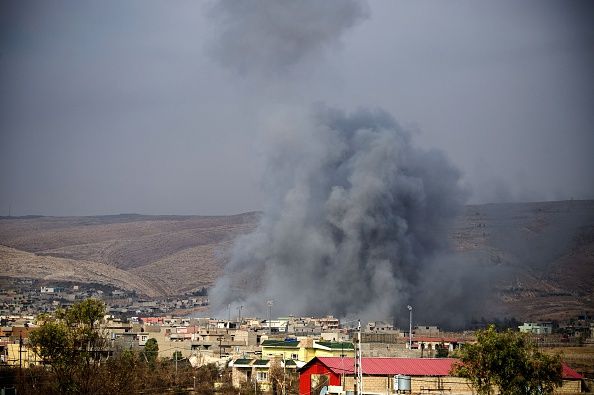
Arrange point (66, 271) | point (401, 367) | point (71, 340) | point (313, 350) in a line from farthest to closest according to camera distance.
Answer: point (66, 271), point (313, 350), point (401, 367), point (71, 340)

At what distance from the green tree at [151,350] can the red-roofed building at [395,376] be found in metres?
15.9

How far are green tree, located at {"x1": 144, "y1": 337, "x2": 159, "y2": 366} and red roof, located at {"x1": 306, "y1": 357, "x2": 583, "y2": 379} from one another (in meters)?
15.3

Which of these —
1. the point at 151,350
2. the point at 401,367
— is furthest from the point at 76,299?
the point at 401,367

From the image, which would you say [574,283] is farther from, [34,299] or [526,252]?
[34,299]

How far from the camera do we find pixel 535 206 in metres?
173

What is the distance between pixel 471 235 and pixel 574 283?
94.4 feet

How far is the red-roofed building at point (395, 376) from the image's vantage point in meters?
38.5

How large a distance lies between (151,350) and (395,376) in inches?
986

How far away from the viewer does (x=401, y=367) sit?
40000 mm

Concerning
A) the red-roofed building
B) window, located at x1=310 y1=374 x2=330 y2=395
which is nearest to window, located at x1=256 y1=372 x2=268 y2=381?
window, located at x1=310 y1=374 x2=330 y2=395

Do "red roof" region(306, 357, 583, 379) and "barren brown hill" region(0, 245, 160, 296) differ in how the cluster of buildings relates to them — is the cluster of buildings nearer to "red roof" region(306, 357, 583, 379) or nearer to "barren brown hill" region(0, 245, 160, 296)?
"barren brown hill" region(0, 245, 160, 296)

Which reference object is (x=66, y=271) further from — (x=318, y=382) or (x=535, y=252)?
(x=318, y=382)

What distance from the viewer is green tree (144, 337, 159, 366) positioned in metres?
56.9

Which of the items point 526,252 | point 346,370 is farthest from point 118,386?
point 526,252
